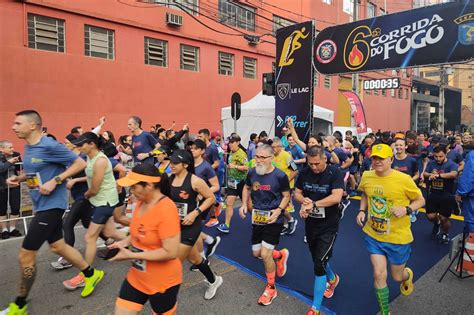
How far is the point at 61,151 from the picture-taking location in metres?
3.78

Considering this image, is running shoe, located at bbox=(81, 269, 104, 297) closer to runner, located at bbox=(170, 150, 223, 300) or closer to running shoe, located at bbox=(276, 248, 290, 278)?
runner, located at bbox=(170, 150, 223, 300)

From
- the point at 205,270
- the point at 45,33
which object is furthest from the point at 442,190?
the point at 45,33

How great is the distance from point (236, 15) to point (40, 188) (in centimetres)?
1648

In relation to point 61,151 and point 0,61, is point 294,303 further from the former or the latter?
point 0,61

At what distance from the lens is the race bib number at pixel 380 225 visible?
3.52 metres

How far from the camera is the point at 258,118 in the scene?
14828 mm

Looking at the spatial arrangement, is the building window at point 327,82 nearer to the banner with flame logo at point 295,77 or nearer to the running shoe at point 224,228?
the banner with flame logo at point 295,77

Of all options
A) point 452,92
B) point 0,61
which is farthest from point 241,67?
point 452,92

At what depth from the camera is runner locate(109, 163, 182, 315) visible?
2.44 meters

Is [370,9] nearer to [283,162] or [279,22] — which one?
[279,22]

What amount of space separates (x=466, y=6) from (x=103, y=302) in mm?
9783

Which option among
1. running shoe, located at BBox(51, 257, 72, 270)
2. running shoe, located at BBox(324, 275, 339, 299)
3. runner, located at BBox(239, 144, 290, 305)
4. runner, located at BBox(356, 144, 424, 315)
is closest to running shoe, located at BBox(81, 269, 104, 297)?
running shoe, located at BBox(51, 257, 72, 270)

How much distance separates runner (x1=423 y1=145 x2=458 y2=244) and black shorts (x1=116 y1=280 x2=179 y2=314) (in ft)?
17.2

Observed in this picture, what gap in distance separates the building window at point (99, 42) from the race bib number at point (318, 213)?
1185 centimetres
